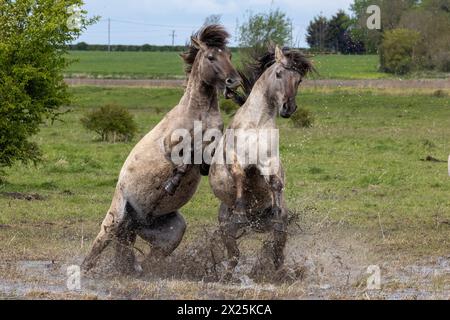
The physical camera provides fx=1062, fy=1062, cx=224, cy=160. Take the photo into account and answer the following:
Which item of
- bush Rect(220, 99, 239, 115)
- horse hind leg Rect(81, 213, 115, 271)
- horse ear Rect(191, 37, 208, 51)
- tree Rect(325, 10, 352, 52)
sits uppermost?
tree Rect(325, 10, 352, 52)

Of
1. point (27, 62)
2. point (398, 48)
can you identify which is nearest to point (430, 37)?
point (398, 48)

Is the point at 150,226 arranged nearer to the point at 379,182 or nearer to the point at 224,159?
the point at 224,159

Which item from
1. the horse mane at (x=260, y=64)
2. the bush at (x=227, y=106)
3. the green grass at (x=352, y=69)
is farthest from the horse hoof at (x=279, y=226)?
the green grass at (x=352, y=69)

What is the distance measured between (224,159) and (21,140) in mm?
7893

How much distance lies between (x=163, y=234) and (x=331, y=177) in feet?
27.2

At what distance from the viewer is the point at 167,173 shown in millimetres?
10141

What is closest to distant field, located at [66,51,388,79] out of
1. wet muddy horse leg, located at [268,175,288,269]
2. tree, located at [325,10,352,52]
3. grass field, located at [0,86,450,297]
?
tree, located at [325,10,352,52]

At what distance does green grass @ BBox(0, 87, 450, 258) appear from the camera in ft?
47.7

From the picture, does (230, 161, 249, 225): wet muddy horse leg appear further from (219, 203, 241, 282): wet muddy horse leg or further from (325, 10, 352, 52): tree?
(325, 10, 352, 52): tree

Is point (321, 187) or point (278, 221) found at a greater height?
point (278, 221)

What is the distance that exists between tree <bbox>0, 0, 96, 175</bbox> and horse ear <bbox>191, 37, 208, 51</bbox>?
6342 millimetres

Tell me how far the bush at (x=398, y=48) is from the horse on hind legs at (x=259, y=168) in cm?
3192

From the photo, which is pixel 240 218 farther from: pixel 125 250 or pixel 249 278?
pixel 125 250
